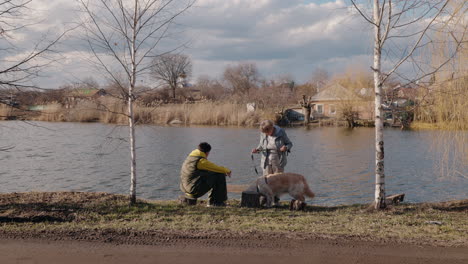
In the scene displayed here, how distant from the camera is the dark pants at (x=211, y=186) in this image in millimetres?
8859

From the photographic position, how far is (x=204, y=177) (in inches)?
348

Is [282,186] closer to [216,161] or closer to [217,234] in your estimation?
[217,234]

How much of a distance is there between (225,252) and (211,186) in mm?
Result: 3346

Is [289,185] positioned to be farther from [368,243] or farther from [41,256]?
[41,256]

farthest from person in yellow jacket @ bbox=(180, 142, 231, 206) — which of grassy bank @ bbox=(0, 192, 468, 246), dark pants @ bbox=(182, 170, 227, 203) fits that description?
grassy bank @ bbox=(0, 192, 468, 246)

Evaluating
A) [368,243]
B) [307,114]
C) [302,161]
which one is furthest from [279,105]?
[368,243]

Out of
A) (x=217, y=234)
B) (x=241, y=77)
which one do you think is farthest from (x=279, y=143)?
(x=241, y=77)

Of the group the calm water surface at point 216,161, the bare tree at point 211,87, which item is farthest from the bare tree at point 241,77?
the calm water surface at point 216,161

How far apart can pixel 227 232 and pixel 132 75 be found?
13.4ft

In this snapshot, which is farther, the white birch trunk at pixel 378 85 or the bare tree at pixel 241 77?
the bare tree at pixel 241 77

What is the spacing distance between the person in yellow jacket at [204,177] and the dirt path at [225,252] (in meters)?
2.79

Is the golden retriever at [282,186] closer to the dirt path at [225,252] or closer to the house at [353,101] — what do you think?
the dirt path at [225,252]

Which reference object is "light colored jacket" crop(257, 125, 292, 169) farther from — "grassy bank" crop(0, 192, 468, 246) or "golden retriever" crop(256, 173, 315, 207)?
"grassy bank" crop(0, 192, 468, 246)

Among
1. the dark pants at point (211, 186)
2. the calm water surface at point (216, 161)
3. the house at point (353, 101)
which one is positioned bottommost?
the calm water surface at point (216, 161)
